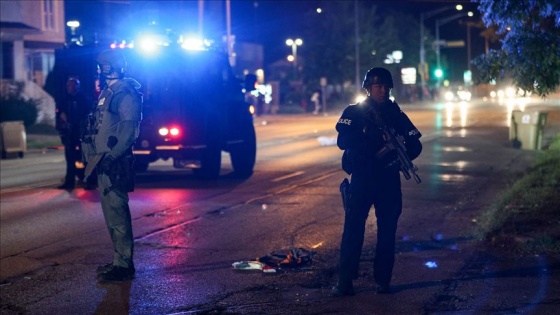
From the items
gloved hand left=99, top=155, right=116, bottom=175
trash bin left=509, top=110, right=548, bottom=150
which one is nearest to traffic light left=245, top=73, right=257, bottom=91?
trash bin left=509, top=110, right=548, bottom=150

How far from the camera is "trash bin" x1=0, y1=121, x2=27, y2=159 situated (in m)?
24.6

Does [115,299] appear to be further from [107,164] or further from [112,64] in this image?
[112,64]

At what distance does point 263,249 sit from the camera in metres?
9.58

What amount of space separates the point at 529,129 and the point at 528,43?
13.5m

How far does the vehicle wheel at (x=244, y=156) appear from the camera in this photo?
57.4ft

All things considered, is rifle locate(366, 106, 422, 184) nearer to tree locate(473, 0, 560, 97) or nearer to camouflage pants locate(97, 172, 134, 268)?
camouflage pants locate(97, 172, 134, 268)

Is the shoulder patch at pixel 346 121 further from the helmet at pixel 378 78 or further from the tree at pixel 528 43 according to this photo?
the tree at pixel 528 43

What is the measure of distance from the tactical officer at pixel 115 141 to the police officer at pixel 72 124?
6.79 m

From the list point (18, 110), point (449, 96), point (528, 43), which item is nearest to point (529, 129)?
point (528, 43)

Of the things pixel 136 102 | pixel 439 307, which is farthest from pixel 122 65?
pixel 439 307

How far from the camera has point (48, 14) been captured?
4141 centimetres

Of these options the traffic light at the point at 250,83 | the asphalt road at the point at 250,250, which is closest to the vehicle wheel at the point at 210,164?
the asphalt road at the point at 250,250

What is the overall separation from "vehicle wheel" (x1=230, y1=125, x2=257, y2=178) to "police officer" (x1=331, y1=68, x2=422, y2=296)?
34.0 feet

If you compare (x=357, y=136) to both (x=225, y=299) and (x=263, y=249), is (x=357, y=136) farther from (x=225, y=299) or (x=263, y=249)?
(x=263, y=249)
